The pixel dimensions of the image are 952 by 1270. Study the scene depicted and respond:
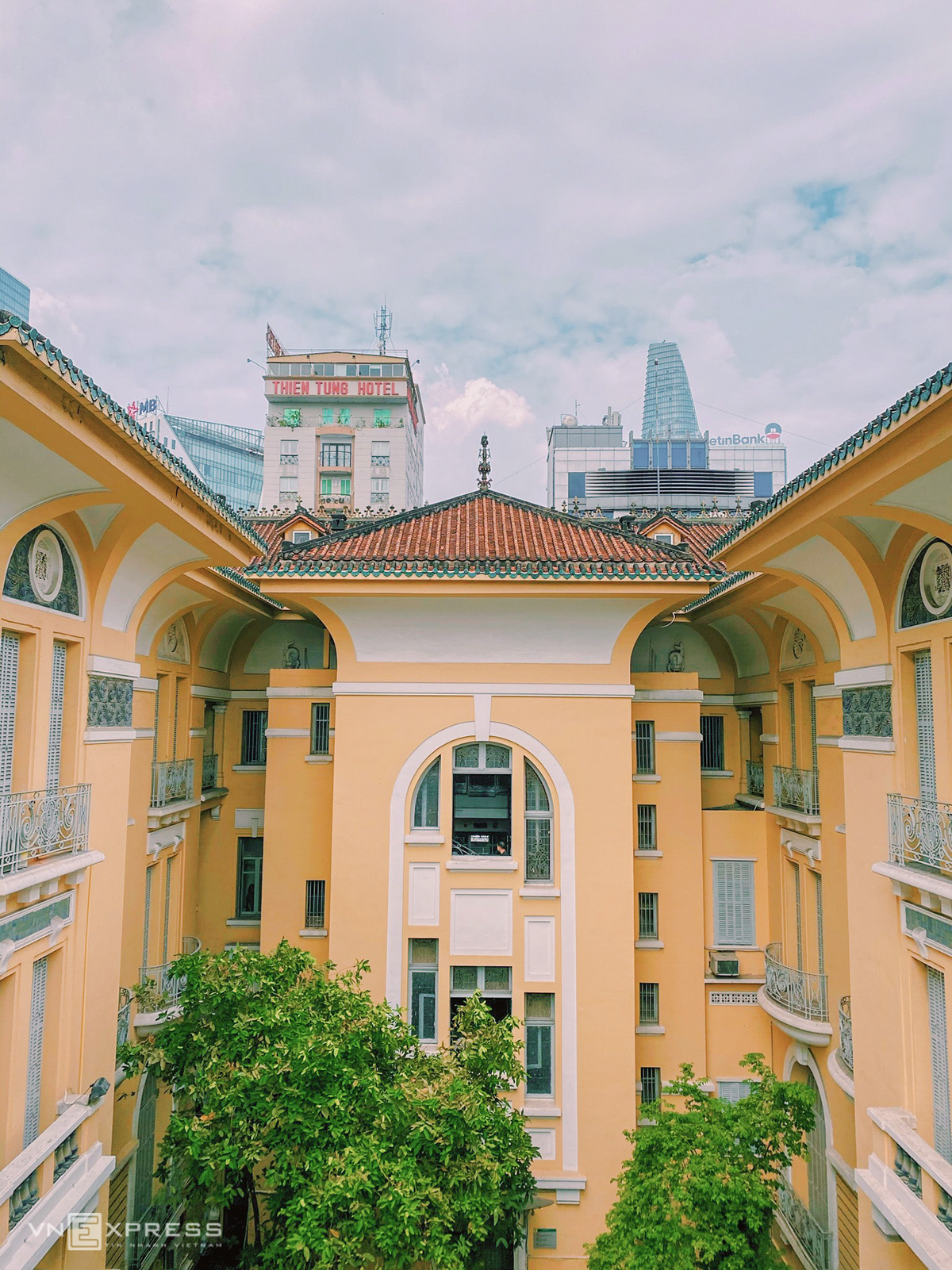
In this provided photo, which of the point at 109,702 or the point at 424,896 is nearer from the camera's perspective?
the point at 109,702

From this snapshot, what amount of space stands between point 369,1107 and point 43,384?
835cm

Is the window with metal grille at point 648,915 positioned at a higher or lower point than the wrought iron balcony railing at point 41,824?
lower

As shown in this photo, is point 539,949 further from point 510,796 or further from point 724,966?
point 724,966

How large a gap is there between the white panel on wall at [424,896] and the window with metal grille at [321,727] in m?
3.43

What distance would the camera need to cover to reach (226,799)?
18.0m

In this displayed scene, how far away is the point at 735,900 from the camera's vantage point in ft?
53.2

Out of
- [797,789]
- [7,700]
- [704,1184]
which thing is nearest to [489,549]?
[797,789]

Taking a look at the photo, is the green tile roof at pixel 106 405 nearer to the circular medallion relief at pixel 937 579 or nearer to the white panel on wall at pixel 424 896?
the white panel on wall at pixel 424 896

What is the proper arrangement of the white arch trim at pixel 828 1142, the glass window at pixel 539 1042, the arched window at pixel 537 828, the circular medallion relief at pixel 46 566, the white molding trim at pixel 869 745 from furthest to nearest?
the arched window at pixel 537 828, the glass window at pixel 539 1042, the white arch trim at pixel 828 1142, the white molding trim at pixel 869 745, the circular medallion relief at pixel 46 566

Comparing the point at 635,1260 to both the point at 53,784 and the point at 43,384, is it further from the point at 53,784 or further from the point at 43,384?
the point at 43,384

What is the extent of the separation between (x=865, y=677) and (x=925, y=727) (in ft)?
3.79

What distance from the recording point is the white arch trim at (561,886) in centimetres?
1352

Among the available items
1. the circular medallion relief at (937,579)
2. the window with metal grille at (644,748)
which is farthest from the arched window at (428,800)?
the circular medallion relief at (937,579)

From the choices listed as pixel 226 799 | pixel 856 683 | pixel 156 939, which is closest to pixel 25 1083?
pixel 156 939
